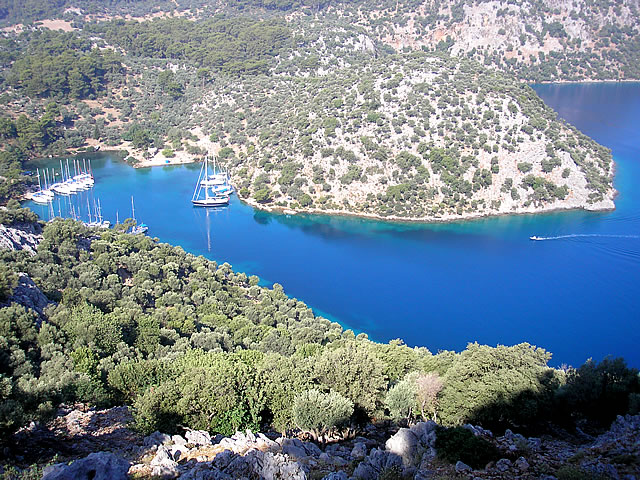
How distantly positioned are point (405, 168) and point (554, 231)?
→ 19.8 m

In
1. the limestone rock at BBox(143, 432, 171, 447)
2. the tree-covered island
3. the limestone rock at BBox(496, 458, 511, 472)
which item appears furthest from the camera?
the tree-covered island

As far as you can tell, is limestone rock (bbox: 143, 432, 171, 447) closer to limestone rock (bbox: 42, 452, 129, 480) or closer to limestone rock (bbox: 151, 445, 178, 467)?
limestone rock (bbox: 151, 445, 178, 467)

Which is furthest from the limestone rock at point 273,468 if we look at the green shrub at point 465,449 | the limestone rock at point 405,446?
the green shrub at point 465,449

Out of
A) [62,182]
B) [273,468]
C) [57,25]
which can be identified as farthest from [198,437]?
[57,25]

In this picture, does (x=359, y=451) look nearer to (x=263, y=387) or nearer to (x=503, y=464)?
(x=503, y=464)

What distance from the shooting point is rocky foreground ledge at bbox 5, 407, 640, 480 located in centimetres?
1299

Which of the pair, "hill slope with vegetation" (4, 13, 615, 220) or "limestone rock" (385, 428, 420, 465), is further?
"hill slope with vegetation" (4, 13, 615, 220)

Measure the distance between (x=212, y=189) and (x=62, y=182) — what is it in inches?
825

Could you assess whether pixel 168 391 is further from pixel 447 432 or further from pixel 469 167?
pixel 469 167

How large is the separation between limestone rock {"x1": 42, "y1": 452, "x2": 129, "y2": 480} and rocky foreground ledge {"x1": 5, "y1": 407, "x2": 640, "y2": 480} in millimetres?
21

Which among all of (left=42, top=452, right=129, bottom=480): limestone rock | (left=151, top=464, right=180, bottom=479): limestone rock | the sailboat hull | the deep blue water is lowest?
the deep blue water

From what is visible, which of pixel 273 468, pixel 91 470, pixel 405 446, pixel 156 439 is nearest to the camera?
pixel 91 470

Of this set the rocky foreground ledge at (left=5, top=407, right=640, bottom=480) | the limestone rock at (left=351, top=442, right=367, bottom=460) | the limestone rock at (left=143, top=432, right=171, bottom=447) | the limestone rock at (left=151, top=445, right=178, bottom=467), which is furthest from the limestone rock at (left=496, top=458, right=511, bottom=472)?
the limestone rock at (left=143, top=432, right=171, bottom=447)

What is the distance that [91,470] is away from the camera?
11789 millimetres
